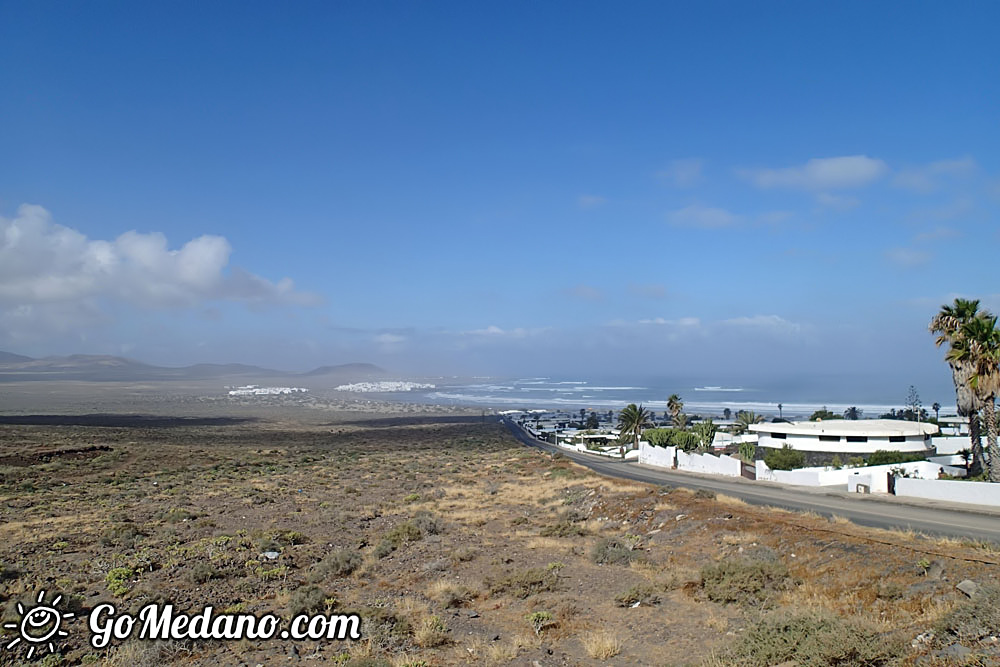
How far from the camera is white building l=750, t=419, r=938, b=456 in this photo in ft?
157

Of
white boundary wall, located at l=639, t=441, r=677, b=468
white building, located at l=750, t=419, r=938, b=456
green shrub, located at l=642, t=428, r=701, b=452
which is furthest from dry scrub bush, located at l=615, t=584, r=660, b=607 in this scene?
green shrub, located at l=642, t=428, r=701, b=452

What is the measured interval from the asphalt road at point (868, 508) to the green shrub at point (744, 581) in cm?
983

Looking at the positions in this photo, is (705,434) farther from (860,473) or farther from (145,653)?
(145,653)

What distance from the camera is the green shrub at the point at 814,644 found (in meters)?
8.86

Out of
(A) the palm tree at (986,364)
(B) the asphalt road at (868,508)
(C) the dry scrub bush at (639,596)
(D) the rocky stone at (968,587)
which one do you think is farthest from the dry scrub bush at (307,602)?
(A) the palm tree at (986,364)

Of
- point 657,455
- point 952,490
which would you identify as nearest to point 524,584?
point 952,490

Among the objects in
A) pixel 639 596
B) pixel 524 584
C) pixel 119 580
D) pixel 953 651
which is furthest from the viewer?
pixel 119 580

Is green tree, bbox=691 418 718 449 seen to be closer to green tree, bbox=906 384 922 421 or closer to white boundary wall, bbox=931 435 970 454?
white boundary wall, bbox=931 435 970 454

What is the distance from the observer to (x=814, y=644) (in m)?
9.33

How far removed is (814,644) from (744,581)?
477 cm

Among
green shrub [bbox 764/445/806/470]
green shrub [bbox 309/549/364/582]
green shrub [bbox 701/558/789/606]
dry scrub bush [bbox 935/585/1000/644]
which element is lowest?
green shrub [bbox 764/445/806/470]

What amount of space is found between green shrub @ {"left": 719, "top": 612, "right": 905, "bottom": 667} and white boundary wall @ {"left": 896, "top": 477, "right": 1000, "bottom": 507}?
24.7m

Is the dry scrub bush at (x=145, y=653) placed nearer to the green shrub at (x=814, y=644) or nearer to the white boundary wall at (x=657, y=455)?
the green shrub at (x=814, y=644)

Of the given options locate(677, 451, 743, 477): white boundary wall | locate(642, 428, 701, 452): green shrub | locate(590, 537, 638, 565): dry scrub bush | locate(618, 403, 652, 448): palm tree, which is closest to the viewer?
locate(590, 537, 638, 565): dry scrub bush
